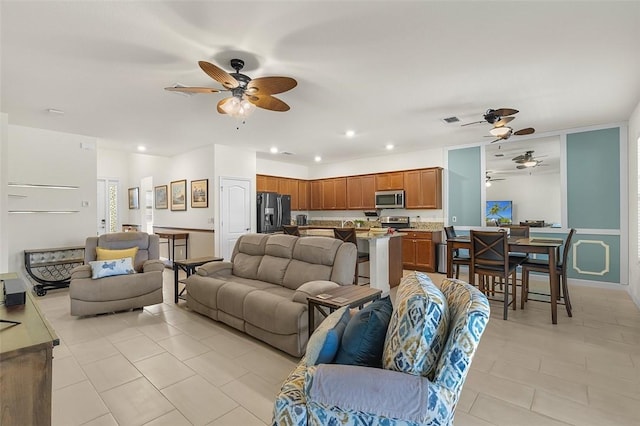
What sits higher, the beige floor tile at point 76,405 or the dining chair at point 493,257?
the dining chair at point 493,257

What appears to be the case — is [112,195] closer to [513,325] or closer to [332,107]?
[332,107]

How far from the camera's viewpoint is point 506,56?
2814 millimetres

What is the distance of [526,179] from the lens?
7715 mm

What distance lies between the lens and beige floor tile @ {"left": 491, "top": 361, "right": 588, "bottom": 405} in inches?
87.1

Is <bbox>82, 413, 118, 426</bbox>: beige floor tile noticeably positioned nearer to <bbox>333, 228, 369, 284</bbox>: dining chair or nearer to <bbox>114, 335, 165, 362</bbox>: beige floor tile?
<bbox>114, 335, 165, 362</bbox>: beige floor tile

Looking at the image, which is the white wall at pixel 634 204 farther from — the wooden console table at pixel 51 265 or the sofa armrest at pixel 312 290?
the wooden console table at pixel 51 265

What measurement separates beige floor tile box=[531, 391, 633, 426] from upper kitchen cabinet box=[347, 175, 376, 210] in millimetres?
5682

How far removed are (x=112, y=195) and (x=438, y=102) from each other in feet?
28.1

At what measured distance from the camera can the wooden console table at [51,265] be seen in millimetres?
4863

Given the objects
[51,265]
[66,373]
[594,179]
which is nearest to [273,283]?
[66,373]

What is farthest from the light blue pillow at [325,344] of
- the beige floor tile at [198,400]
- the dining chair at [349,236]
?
the dining chair at [349,236]

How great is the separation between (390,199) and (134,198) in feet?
22.7

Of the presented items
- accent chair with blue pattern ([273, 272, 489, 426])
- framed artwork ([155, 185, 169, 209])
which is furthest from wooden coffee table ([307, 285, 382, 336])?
framed artwork ([155, 185, 169, 209])

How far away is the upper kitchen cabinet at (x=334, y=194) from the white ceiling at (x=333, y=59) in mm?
3388
